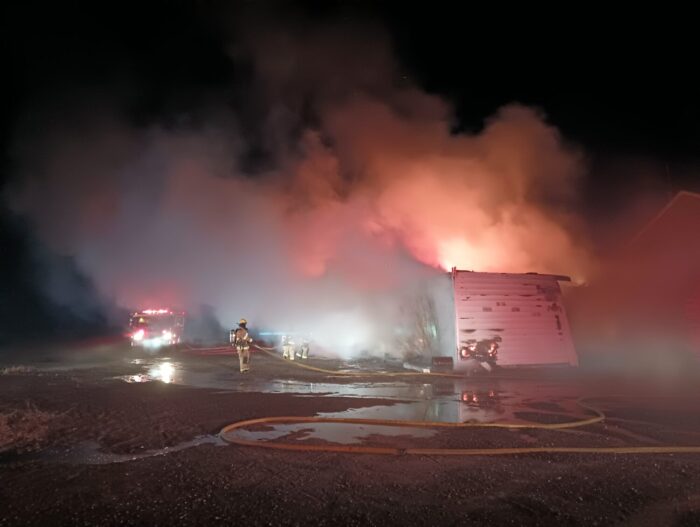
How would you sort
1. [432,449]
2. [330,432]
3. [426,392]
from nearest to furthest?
1. [432,449]
2. [330,432]
3. [426,392]

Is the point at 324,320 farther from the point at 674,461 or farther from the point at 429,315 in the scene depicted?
the point at 674,461

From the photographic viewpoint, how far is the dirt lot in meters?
3.19

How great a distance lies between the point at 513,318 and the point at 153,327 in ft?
45.5

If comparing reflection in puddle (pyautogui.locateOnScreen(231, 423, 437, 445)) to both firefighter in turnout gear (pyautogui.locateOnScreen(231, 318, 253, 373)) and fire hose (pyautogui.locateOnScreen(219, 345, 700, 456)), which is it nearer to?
fire hose (pyautogui.locateOnScreen(219, 345, 700, 456))

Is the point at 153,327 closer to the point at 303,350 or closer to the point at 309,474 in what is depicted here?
the point at 303,350

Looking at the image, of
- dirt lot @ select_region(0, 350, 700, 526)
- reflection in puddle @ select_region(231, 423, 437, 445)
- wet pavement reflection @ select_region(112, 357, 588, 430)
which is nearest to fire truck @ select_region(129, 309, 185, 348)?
wet pavement reflection @ select_region(112, 357, 588, 430)

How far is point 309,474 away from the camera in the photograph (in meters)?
3.99

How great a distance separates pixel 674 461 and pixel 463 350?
7.32 m

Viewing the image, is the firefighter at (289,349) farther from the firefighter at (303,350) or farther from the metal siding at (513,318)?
the metal siding at (513,318)

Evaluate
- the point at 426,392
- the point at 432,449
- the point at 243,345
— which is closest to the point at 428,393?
the point at 426,392

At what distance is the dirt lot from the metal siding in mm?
4534

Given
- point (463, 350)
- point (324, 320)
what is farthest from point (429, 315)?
point (324, 320)

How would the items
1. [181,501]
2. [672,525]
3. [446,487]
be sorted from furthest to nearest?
[446,487]
[181,501]
[672,525]

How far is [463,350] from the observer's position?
1168 centimetres
